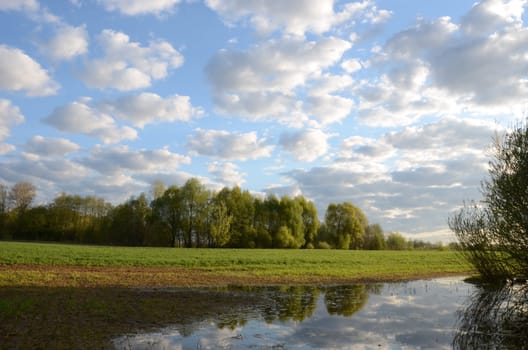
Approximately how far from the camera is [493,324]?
14.5m

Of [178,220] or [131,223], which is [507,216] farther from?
[131,223]

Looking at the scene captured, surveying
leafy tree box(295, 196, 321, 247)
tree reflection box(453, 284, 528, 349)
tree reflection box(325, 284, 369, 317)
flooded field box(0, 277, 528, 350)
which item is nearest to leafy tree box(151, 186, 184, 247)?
leafy tree box(295, 196, 321, 247)

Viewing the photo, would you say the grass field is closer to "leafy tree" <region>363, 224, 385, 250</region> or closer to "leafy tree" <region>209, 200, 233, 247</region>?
"leafy tree" <region>209, 200, 233, 247</region>

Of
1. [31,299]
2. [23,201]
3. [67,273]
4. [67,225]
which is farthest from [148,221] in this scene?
[31,299]

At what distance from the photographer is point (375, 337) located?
12.6 meters

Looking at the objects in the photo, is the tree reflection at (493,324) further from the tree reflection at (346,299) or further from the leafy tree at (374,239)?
the leafy tree at (374,239)

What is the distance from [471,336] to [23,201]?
4081 inches

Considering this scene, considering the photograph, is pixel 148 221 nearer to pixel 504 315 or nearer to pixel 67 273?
pixel 67 273

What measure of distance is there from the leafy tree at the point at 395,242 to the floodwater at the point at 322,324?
92.7 meters

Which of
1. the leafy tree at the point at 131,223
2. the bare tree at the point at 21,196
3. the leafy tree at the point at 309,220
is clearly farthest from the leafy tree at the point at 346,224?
the bare tree at the point at 21,196

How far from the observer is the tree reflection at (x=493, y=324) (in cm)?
1160

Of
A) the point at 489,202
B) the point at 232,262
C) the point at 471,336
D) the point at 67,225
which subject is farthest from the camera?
the point at 67,225

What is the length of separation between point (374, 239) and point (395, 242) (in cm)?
987

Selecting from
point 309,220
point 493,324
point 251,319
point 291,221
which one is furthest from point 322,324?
point 309,220
